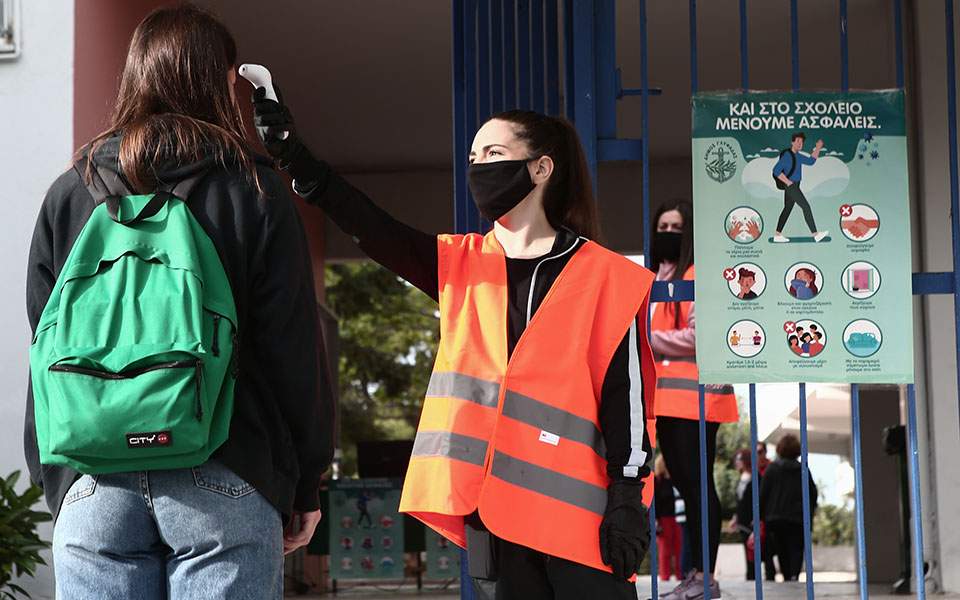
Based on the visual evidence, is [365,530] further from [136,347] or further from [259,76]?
[136,347]

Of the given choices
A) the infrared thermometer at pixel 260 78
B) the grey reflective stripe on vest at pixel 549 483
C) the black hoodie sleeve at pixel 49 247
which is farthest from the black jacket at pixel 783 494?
the black hoodie sleeve at pixel 49 247

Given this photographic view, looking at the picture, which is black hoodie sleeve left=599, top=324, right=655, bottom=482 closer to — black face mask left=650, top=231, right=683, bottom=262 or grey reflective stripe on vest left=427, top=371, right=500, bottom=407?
grey reflective stripe on vest left=427, top=371, right=500, bottom=407

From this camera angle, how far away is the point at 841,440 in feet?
68.7

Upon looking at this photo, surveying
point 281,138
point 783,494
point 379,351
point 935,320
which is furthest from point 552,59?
point 379,351

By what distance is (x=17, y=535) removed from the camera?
5402mm

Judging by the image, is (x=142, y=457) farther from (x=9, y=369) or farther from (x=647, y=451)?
(x=9, y=369)

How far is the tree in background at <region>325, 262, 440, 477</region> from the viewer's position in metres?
23.3

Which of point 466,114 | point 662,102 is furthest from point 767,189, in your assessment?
point 662,102

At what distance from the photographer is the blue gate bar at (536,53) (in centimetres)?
484

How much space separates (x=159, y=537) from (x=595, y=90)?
101 inches

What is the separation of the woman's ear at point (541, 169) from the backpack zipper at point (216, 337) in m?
1.27

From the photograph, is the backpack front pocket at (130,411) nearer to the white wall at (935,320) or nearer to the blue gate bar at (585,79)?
the blue gate bar at (585,79)

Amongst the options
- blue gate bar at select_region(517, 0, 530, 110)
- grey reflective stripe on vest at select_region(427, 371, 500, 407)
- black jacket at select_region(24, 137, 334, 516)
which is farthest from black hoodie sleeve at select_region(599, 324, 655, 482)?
blue gate bar at select_region(517, 0, 530, 110)

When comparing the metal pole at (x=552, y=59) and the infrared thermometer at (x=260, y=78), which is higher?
the metal pole at (x=552, y=59)
